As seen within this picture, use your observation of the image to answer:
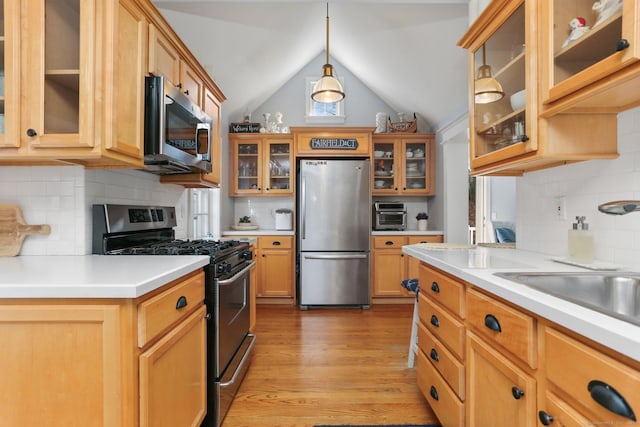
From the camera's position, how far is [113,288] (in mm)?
952

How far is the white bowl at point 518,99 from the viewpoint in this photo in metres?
1.45

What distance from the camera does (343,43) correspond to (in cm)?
385

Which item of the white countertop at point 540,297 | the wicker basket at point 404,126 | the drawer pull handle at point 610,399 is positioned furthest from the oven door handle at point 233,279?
the wicker basket at point 404,126

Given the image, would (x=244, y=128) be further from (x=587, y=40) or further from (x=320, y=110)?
(x=587, y=40)

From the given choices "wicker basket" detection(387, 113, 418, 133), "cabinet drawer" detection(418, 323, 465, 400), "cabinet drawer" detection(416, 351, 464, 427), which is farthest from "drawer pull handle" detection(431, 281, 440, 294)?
"wicker basket" detection(387, 113, 418, 133)

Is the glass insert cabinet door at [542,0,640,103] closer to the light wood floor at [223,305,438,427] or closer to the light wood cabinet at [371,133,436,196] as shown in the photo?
the light wood floor at [223,305,438,427]

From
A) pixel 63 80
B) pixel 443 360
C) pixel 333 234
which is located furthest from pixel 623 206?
pixel 333 234

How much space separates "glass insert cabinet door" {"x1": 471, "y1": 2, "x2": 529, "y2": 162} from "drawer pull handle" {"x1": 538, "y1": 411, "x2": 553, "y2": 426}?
1013mm

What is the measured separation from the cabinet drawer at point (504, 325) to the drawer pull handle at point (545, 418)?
0.11 m

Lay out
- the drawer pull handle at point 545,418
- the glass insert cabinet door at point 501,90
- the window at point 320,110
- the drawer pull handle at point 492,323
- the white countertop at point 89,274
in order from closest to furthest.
Result: the drawer pull handle at point 545,418
the white countertop at point 89,274
the drawer pull handle at point 492,323
the glass insert cabinet door at point 501,90
the window at point 320,110

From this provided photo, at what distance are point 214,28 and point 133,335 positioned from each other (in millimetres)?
2656

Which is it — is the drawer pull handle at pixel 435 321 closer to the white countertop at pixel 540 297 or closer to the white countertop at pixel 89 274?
the white countertop at pixel 540 297

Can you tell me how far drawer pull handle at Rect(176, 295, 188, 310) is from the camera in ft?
4.14

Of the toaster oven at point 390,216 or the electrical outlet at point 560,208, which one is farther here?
the toaster oven at point 390,216
